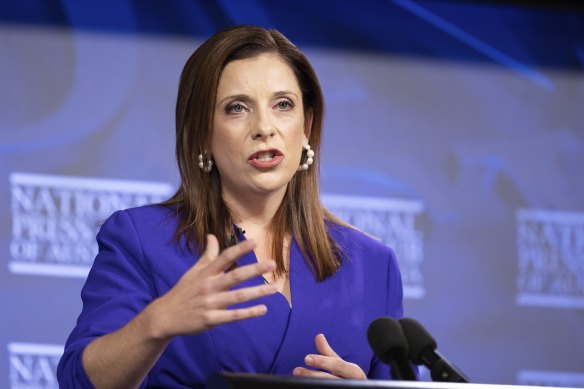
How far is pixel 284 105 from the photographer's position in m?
2.65

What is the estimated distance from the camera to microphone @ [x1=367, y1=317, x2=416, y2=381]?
1843mm

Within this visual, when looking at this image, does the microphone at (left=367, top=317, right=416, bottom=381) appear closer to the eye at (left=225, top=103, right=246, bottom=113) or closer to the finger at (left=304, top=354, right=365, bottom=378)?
the finger at (left=304, top=354, right=365, bottom=378)

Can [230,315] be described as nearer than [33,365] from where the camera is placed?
Yes

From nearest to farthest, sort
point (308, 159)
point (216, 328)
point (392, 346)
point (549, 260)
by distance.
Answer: point (392, 346) → point (216, 328) → point (308, 159) → point (549, 260)

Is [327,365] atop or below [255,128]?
below

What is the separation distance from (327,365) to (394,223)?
217 cm

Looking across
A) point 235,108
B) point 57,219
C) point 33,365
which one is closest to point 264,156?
point 235,108

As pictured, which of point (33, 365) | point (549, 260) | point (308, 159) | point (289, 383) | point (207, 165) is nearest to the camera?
point (289, 383)

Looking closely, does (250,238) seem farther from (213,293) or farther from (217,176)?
(213,293)

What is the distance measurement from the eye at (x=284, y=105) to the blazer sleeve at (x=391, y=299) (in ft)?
1.67

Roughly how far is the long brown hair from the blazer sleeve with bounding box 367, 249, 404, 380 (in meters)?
0.16

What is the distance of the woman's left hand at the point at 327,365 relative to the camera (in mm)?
2242

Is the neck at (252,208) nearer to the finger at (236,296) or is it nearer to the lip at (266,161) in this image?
the lip at (266,161)

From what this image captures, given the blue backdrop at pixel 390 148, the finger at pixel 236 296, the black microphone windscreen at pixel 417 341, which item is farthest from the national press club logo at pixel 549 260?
A: the finger at pixel 236 296
